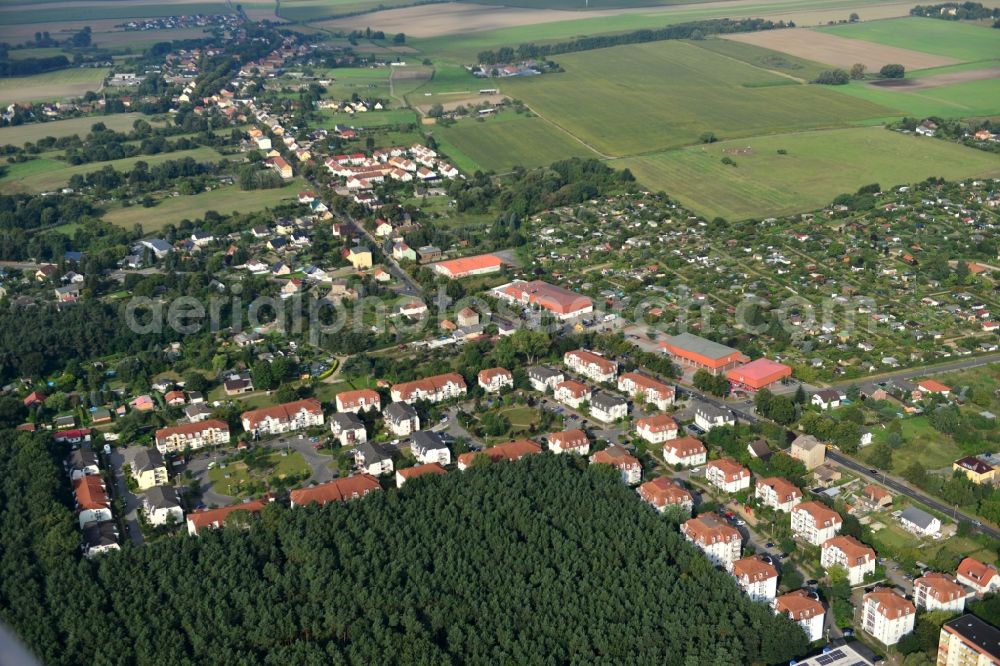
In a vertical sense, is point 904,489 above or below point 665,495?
below

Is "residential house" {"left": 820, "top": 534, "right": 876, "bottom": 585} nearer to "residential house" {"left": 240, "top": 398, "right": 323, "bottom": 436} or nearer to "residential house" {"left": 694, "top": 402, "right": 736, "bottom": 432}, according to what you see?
"residential house" {"left": 694, "top": 402, "right": 736, "bottom": 432}

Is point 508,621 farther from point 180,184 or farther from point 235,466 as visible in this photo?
point 180,184

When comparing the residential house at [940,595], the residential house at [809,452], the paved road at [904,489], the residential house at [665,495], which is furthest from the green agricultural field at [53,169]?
the residential house at [940,595]

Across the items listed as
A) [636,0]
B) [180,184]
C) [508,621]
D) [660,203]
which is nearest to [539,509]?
[508,621]

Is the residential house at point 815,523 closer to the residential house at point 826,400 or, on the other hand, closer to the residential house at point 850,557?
the residential house at point 850,557

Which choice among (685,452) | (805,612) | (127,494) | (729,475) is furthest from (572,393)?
(127,494)

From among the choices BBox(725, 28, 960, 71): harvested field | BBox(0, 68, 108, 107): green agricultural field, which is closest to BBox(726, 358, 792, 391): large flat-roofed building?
BBox(725, 28, 960, 71): harvested field

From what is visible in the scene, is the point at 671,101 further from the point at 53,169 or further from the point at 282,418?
the point at 282,418
